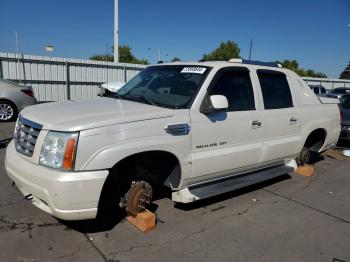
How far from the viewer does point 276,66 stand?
5.51m

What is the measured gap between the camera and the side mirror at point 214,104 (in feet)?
12.4

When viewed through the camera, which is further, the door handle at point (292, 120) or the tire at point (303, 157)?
the tire at point (303, 157)

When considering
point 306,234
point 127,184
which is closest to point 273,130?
point 306,234

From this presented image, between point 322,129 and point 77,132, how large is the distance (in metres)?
4.68

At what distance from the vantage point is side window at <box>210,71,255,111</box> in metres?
4.30

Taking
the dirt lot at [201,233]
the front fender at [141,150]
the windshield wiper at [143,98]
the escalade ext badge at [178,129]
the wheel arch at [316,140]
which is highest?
the windshield wiper at [143,98]

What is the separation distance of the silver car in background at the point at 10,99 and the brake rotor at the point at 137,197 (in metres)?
8.37

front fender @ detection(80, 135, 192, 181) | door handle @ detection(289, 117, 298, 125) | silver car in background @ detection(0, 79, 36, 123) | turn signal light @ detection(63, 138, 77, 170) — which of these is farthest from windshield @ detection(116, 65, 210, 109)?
silver car in background @ detection(0, 79, 36, 123)

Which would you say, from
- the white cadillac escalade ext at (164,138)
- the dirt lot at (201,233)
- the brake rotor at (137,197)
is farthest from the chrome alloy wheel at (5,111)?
the brake rotor at (137,197)

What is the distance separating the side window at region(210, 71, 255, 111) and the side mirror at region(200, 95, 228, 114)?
264 mm

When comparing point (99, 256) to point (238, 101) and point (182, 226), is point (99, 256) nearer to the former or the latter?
point (182, 226)

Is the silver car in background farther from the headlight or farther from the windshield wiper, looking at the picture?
the headlight

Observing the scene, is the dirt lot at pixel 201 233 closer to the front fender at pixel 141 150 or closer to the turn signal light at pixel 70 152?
the front fender at pixel 141 150

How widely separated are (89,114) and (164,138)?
0.80 m
